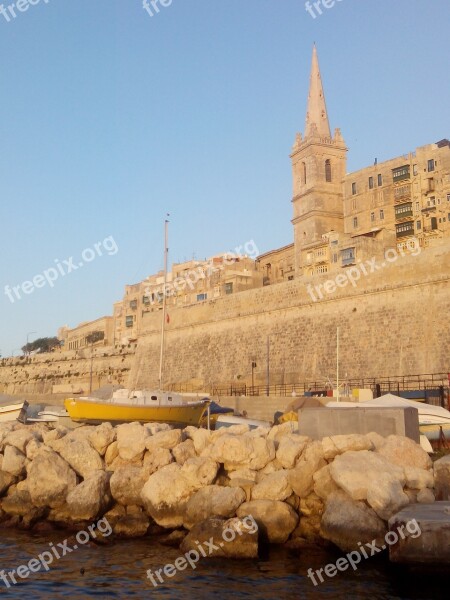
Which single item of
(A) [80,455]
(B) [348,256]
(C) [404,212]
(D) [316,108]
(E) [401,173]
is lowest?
(A) [80,455]

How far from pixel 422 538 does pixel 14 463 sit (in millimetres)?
8258

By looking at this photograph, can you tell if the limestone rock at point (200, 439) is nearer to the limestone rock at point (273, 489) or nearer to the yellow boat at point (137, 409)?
the limestone rock at point (273, 489)

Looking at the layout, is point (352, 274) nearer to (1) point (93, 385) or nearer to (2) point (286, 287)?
(2) point (286, 287)

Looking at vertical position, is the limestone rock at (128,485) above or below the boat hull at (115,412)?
below

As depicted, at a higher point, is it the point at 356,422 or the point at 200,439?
the point at 356,422

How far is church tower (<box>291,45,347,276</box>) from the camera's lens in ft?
169

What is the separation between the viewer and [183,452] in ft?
40.7

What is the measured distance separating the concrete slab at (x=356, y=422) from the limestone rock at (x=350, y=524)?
2.42 m

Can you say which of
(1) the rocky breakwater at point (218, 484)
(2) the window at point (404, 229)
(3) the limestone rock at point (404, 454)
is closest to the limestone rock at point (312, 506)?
(1) the rocky breakwater at point (218, 484)

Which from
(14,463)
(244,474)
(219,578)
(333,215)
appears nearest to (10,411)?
(14,463)

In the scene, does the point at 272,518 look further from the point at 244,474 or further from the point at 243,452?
the point at 243,452

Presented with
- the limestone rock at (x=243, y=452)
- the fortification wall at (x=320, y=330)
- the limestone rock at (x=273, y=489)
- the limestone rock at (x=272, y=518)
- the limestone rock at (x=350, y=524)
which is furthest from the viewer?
the fortification wall at (x=320, y=330)

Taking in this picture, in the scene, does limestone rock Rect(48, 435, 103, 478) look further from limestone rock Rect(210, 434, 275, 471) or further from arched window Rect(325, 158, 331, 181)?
arched window Rect(325, 158, 331, 181)

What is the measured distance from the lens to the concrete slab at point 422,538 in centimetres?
845
